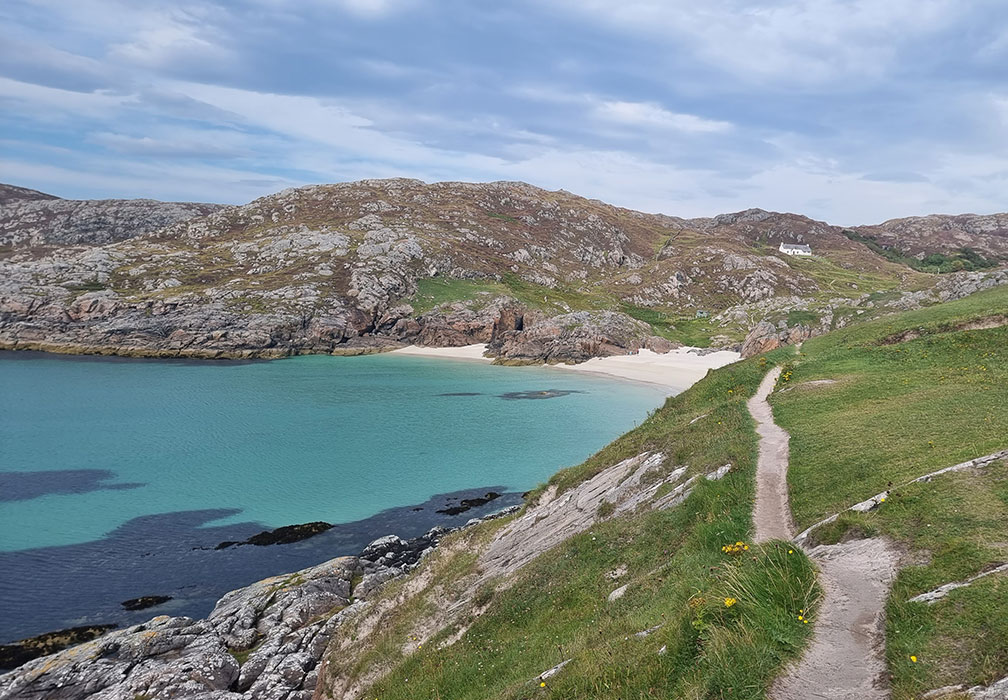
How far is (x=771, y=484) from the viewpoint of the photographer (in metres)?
17.6

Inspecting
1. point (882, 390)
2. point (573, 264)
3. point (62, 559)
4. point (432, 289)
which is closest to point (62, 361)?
point (432, 289)

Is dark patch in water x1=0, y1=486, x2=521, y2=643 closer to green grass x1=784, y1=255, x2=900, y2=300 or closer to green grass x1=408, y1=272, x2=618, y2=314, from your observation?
green grass x1=408, y1=272, x2=618, y2=314

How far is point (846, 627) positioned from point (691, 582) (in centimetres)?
381

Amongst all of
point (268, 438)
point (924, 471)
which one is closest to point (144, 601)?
point (268, 438)

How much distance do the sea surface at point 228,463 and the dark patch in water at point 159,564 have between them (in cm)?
12

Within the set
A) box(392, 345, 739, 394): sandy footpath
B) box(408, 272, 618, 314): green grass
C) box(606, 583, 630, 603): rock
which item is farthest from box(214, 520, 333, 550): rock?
box(408, 272, 618, 314): green grass

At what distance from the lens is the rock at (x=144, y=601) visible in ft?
97.0

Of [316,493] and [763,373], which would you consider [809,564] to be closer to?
[763,373]

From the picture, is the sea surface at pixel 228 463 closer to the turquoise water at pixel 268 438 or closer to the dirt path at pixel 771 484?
the turquoise water at pixel 268 438

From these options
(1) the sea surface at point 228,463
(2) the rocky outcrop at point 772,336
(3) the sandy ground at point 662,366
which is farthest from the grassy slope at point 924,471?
(3) the sandy ground at point 662,366

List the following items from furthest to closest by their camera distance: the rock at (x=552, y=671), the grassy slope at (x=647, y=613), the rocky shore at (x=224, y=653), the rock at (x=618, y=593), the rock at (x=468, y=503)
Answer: the rock at (x=468, y=503) < the rocky shore at (x=224, y=653) < the rock at (x=618, y=593) < the rock at (x=552, y=671) < the grassy slope at (x=647, y=613)

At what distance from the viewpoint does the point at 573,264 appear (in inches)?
7170

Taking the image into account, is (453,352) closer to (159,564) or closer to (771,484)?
(159,564)

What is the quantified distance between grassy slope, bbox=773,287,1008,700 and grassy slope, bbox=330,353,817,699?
1679 mm
